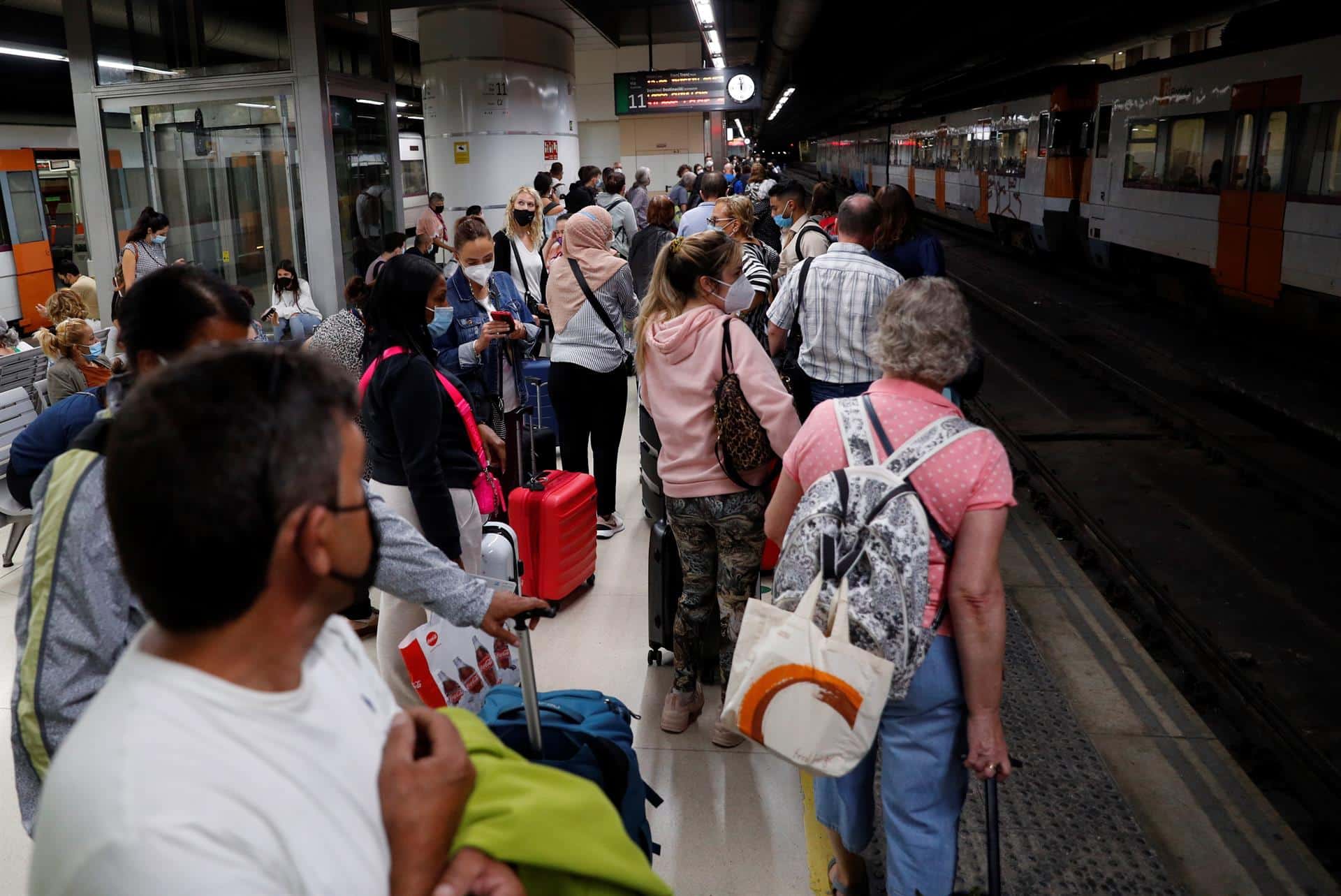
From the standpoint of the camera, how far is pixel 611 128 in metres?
24.9

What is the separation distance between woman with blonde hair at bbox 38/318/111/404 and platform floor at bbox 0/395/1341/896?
51.1 inches

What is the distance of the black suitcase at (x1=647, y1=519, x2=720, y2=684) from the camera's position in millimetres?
4035

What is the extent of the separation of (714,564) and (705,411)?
623 millimetres

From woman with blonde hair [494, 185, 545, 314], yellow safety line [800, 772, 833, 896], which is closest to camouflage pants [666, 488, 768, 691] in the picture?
yellow safety line [800, 772, 833, 896]

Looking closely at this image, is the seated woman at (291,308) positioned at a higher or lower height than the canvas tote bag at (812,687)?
higher

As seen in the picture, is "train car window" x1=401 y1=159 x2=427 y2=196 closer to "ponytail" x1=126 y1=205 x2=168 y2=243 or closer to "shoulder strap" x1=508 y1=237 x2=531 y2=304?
"ponytail" x1=126 y1=205 x2=168 y2=243

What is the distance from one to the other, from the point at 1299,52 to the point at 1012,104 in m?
7.84

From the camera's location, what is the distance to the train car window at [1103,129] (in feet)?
44.2

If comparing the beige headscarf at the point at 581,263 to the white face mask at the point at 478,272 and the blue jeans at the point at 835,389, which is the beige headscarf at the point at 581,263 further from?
the blue jeans at the point at 835,389

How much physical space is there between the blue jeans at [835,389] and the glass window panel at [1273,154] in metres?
7.25

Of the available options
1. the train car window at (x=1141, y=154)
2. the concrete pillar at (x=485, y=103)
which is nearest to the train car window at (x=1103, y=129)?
the train car window at (x=1141, y=154)

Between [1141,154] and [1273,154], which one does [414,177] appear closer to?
[1141,154]

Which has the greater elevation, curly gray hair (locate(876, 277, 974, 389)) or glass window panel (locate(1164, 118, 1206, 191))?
glass window panel (locate(1164, 118, 1206, 191))

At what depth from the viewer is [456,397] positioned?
134 inches
